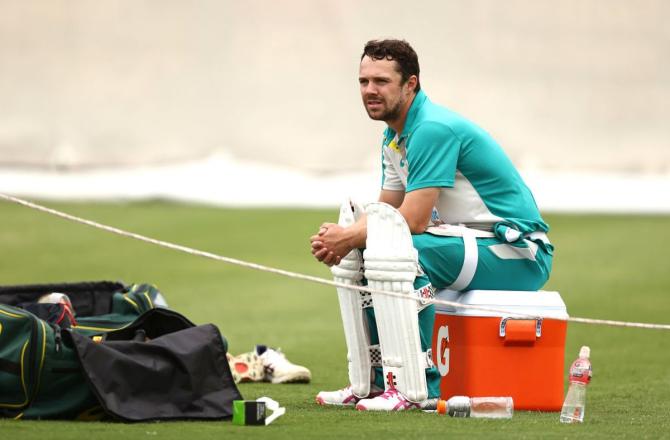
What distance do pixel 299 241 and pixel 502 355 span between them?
25.4ft

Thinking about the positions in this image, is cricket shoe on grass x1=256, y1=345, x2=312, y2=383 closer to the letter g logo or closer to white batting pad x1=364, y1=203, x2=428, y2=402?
the letter g logo

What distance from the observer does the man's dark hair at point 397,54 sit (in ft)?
13.9

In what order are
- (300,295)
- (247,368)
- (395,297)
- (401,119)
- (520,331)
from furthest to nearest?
(300,295) < (247,368) < (401,119) < (520,331) < (395,297)

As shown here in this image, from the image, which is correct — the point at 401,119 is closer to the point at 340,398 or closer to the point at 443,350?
the point at 443,350

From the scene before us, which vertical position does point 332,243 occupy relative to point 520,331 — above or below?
above

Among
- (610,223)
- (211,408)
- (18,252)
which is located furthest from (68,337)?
(610,223)

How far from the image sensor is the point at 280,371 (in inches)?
197

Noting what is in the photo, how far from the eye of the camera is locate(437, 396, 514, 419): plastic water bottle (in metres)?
3.83

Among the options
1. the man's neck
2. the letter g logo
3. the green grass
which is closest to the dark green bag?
the green grass

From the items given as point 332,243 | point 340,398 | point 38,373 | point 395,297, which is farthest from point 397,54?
point 38,373

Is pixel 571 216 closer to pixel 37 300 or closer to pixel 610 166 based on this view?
pixel 610 166

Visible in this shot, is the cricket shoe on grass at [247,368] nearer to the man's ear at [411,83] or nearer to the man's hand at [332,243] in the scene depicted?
the man's hand at [332,243]

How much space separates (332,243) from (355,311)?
0.25 meters

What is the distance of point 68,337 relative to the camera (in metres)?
3.61
